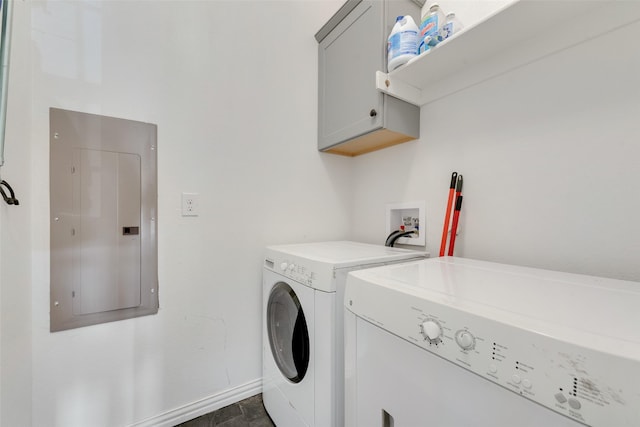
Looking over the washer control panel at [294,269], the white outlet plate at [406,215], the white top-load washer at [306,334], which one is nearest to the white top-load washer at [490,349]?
the white top-load washer at [306,334]

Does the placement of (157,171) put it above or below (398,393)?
above

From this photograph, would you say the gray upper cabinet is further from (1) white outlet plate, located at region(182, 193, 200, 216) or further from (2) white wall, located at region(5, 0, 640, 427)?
(1) white outlet plate, located at region(182, 193, 200, 216)

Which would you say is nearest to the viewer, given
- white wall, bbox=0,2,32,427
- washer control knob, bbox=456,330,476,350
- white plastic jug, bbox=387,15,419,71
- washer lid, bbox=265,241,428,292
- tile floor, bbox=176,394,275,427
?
washer control knob, bbox=456,330,476,350

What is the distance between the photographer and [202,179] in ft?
4.13

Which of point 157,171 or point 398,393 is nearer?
point 398,393

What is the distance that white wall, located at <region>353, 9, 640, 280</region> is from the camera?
2.45ft

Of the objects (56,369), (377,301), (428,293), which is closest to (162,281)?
(56,369)

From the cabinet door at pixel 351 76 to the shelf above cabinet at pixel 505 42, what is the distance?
138mm

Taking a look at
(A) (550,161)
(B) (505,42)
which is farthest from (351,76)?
(A) (550,161)

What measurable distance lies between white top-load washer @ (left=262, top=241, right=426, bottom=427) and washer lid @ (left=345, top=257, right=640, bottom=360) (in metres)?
0.16

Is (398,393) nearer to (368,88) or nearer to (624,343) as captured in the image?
(624,343)

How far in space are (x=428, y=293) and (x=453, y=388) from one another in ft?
0.57

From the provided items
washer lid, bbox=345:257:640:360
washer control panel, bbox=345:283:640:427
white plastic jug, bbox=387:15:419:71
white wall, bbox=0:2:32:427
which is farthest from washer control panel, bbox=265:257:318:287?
white plastic jug, bbox=387:15:419:71

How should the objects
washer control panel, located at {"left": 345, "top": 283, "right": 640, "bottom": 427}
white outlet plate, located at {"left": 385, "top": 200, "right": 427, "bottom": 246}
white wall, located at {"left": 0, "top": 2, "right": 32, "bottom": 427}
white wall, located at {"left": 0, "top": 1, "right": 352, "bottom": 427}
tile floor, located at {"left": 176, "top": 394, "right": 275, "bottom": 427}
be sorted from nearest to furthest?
washer control panel, located at {"left": 345, "top": 283, "right": 640, "bottom": 427}, white wall, located at {"left": 0, "top": 2, "right": 32, "bottom": 427}, white wall, located at {"left": 0, "top": 1, "right": 352, "bottom": 427}, tile floor, located at {"left": 176, "top": 394, "right": 275, "bottom": 427}, white outlet plate, located at {"left": 385, "top": 200, "right": 427, "bottom": 246}
